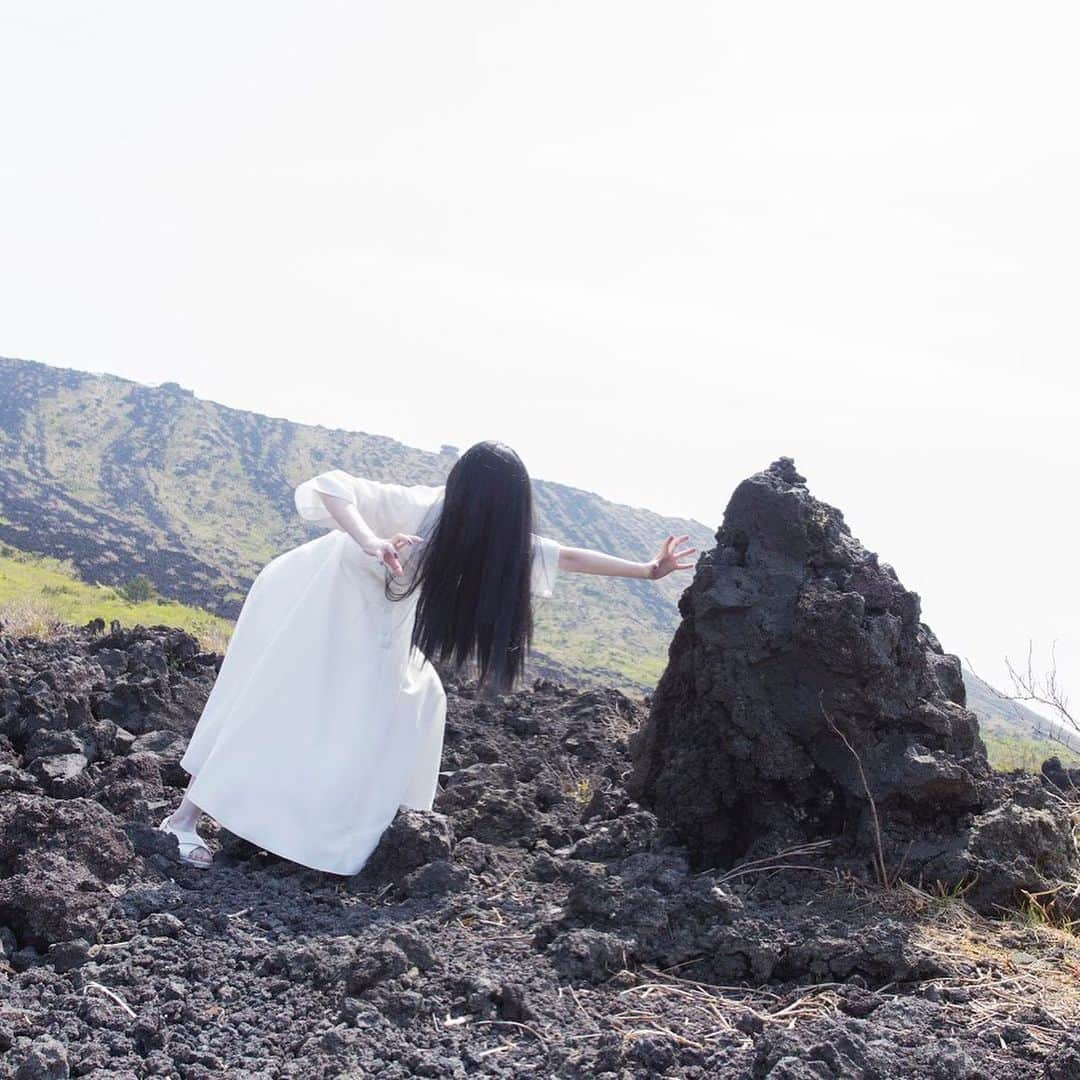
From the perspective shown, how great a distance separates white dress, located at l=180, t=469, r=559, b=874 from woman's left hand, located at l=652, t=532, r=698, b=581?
0.43 m

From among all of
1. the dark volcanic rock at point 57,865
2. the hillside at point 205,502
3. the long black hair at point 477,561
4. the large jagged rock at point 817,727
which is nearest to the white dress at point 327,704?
the long black hair at point 477,561

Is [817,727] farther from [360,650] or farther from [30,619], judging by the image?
[30,619]

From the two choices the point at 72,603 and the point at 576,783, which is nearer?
the point at 576,783

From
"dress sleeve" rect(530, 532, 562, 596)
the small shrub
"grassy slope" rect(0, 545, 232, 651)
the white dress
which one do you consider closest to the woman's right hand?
the white dress

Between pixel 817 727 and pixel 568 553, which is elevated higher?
pixel 568 553

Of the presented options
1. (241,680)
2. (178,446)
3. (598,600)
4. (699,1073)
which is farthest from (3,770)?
(178,446)

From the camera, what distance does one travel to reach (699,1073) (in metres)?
2.88

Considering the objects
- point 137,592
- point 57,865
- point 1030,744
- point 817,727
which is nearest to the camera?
point 57,865

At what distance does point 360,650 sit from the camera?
470 centimetres

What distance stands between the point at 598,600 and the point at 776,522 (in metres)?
44.9

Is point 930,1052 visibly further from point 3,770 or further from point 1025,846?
point 3,770

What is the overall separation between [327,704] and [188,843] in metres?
0.74

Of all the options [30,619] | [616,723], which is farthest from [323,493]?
[30,619]

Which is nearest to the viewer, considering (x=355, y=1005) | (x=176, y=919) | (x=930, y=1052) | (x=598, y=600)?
(x=930, y=1052)
